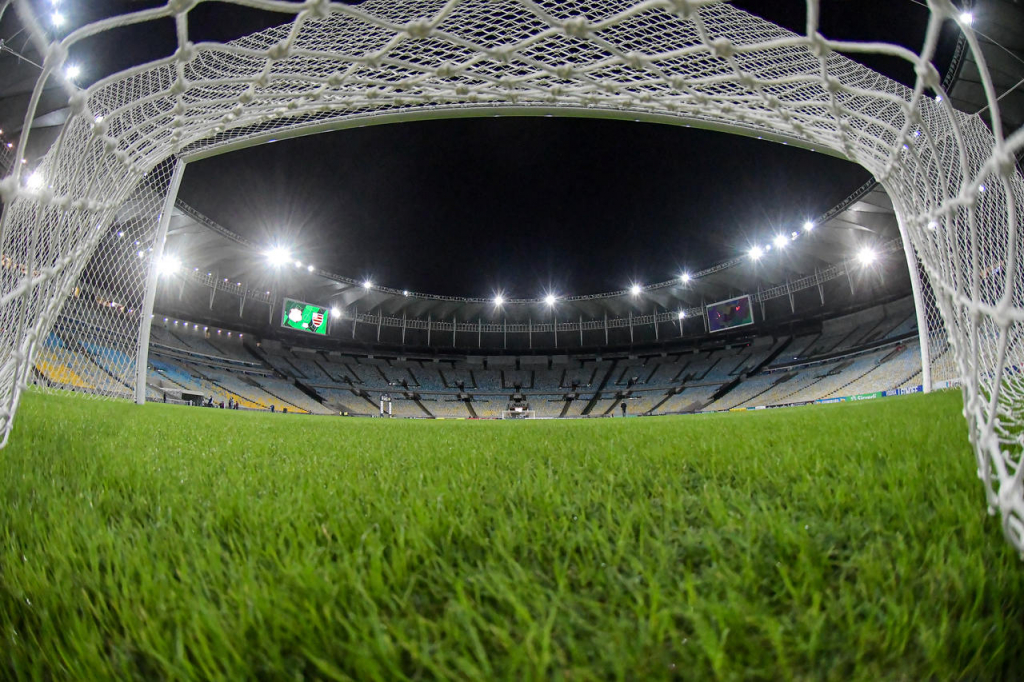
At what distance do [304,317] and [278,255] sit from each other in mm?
5642

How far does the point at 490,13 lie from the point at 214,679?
147 inches

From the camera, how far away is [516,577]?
0.80 metres

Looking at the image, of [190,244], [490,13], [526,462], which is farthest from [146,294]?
[190,244]

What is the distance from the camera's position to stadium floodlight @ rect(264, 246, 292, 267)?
2519cm

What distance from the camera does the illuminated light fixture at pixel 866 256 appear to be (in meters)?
22.3

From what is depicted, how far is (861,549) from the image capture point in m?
0.90

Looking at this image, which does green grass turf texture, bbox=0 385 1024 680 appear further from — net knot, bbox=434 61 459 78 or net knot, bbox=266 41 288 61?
net knot, bbox=434 61 459 78

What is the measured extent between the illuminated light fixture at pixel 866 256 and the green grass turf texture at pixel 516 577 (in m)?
27.8

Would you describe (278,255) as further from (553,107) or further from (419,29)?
(419,29)

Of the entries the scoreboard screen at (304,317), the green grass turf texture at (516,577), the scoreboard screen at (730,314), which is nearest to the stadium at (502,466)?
the green grass turf texture at (516,577)

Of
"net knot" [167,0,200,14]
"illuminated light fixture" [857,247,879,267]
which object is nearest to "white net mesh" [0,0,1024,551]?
"net knot" [167,0,200,14]

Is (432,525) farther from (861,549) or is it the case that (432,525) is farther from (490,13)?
(490,13)

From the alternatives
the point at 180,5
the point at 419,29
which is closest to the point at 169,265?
the point at 180,5

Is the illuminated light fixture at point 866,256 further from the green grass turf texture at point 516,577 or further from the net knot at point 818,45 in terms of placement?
the net knot at point 818,45
